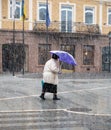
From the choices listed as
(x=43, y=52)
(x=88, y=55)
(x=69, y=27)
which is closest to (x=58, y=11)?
(x=69, y=27)

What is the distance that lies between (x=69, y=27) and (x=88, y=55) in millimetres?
3395

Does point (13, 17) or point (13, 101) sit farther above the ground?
point (13, 17)

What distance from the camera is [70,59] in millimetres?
16609

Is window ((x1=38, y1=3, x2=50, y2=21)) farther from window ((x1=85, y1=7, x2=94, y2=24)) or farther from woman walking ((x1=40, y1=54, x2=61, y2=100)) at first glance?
woman walking ((x1=40, y1=54, x2=61, y2=100))

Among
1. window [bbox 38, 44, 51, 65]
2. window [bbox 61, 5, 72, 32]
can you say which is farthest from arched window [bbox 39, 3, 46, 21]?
window [bbox 38, 44, 51, 65]

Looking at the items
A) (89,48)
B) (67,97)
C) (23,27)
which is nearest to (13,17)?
(23,27)

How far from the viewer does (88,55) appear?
1736 inches

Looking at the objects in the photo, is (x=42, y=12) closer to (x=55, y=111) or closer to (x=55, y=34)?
(x=55, y=34)

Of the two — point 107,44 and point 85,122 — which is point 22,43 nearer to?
point 107,44

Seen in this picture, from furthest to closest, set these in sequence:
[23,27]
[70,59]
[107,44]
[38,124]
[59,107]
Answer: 1. [107,44]
2. [23,27]
3. [70,59]
4. [59,107]
5. [38,124]

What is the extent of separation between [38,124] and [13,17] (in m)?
28.9

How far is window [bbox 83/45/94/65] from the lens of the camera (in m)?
43.7

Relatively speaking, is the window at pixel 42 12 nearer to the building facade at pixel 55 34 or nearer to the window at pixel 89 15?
the building facade at pixel 55 34

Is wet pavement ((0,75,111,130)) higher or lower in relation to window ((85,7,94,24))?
lower
